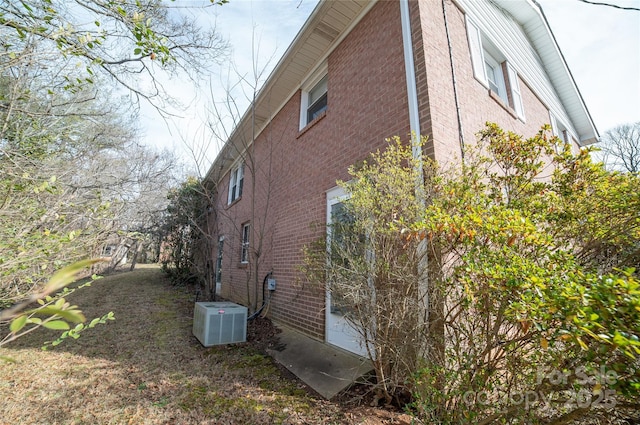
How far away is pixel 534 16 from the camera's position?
7809 mm

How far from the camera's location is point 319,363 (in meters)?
4.29

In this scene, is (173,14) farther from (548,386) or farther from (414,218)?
(548,386)

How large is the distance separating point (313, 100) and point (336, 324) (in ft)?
17.8

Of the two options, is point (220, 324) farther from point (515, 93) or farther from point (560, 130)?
point (560, 130)

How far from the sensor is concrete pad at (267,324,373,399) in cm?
365

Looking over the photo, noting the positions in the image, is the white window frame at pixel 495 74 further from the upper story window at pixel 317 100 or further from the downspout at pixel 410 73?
the upper story window at pixel 317 100

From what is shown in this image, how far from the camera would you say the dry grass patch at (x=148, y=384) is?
10.0ft

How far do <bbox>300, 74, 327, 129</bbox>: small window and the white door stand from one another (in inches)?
103

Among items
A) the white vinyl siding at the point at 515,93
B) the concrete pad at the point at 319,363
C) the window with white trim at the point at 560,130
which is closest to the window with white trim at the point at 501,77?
the white vinyl siding at the point at 515,93

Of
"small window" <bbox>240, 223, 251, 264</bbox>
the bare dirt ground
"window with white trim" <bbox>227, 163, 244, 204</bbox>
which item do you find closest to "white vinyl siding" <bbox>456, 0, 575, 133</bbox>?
the bare dirt ground

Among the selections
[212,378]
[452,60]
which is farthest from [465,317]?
[452,60]

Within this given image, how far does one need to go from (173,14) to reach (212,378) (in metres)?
5.20

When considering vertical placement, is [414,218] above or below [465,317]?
above

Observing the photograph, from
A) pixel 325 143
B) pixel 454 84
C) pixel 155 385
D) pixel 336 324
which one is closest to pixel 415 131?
pixel 454 84
